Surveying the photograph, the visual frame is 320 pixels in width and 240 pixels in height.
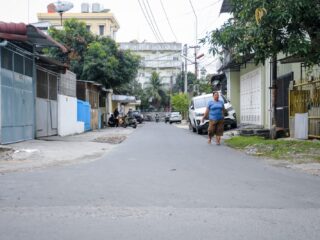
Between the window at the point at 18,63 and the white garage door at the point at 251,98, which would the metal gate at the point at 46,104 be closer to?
the window at the point at 18,63

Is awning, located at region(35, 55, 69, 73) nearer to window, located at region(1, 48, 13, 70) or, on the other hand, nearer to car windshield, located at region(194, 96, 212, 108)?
window, located at region(1, 48, 13, 70)

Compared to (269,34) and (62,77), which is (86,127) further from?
(269,34)

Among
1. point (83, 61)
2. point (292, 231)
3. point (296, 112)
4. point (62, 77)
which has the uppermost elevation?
point (83, 61)

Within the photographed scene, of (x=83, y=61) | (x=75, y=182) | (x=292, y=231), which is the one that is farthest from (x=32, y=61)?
(x=83, y=61)

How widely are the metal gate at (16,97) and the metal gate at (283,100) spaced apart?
32.7ft

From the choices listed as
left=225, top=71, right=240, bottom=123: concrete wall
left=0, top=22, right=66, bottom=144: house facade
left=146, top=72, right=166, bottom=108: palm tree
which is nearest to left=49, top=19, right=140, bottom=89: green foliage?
left=225, top=71, right=240, bottom=123: concrete wall

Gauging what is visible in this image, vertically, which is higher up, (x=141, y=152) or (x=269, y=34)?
(x=269, y=34)

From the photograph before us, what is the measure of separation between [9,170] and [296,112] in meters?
10.6

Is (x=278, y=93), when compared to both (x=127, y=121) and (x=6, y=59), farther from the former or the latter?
(x=127, y=121)

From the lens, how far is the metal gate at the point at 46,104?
743 inches

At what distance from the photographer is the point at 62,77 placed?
23.4 meters

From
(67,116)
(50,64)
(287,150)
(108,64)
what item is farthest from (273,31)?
(108,64)

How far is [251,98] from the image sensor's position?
1060 inches

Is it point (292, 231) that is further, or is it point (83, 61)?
point (83, 61)
